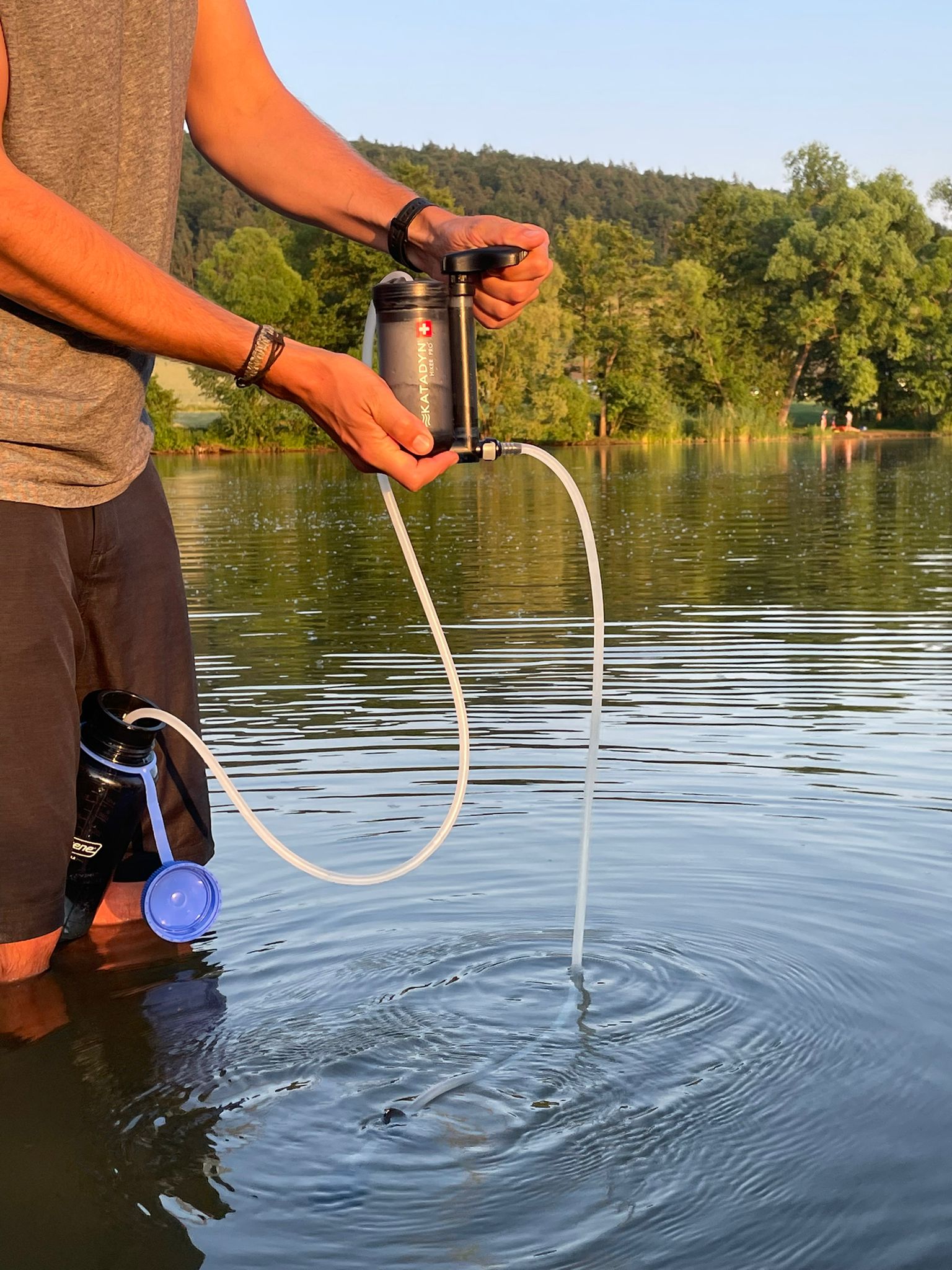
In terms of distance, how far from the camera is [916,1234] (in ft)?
8.23

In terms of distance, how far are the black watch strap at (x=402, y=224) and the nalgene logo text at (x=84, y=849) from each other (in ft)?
4.87

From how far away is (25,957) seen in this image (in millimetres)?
3238

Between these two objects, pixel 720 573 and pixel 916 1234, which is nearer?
pixel 916 1234

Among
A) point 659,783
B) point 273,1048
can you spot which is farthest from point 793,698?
point 273,1048

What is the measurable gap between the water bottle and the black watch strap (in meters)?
1.19

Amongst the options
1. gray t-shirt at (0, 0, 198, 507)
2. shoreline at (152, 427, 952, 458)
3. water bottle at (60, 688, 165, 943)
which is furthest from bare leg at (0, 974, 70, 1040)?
shoreline at (152, 427, 952, 458)

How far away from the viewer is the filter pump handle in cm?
308

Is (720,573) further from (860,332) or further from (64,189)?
(860,332)

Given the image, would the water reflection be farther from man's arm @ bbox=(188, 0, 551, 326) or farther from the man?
man's arm @ bbox=(188, 0, 551, 326)

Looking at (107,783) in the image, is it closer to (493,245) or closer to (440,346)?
(440,346)

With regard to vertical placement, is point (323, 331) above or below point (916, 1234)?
above

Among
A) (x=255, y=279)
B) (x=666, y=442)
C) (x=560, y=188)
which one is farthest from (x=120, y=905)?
(x=560, y=188)

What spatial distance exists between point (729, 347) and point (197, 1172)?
73425mm

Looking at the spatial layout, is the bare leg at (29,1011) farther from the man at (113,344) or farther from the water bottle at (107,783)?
the water bottle at (107,783)
